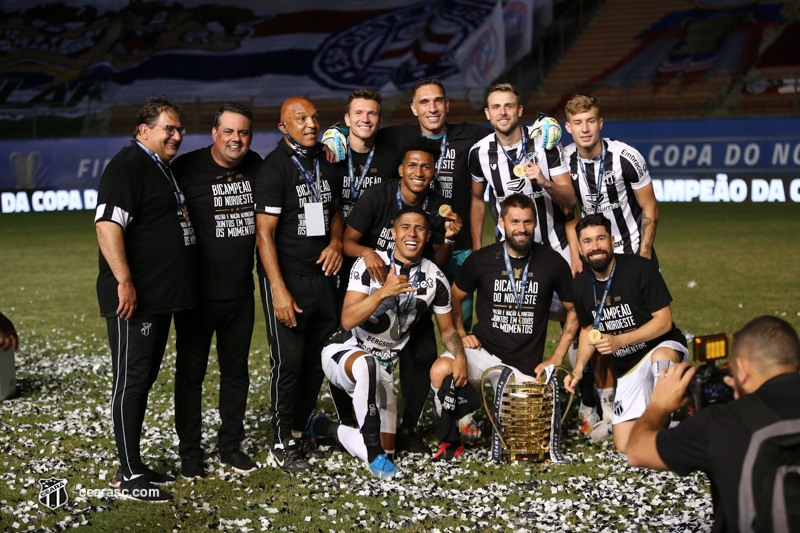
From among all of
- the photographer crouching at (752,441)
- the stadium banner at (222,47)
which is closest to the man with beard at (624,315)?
the photographer crouching at (752,441)

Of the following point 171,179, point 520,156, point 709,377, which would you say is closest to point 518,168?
point 520,156

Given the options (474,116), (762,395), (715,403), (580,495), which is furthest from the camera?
(474,116)

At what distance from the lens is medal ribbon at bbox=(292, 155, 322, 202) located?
599 centimetres

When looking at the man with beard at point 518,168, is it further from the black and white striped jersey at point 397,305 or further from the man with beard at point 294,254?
the man with beard at point 294,254

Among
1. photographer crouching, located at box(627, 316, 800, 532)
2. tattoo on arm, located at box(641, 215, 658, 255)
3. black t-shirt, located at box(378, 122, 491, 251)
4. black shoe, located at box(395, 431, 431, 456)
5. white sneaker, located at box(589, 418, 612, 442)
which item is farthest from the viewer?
black t-shirt, located at box(378, 122, 491, 251)

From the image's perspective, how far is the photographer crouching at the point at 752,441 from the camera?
3002 mm

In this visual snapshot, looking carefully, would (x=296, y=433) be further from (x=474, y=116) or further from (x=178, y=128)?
(x=474, y=116)

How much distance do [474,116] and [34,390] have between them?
20.5m

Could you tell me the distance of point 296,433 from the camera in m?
6.30

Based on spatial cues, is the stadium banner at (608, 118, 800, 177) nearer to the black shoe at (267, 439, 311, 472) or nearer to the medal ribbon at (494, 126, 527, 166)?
the medal ribbon at (494, 126, 527, 166)

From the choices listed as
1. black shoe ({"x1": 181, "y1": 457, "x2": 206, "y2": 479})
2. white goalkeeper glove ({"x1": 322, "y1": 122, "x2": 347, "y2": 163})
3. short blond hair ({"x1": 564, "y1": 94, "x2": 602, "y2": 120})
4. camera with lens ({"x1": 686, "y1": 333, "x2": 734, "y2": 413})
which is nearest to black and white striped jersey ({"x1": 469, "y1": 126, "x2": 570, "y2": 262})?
short blond hair ({"x1": 564, "y1": 94, "x2": 602, "y2": 120})

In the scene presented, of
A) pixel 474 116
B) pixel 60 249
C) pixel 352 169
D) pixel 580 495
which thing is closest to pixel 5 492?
pixel 352 169

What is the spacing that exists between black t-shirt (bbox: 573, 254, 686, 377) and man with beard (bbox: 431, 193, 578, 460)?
0.94 feet

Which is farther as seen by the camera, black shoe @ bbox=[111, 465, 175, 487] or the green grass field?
black shoe @ bbox=[111, 465, 175, 487]
